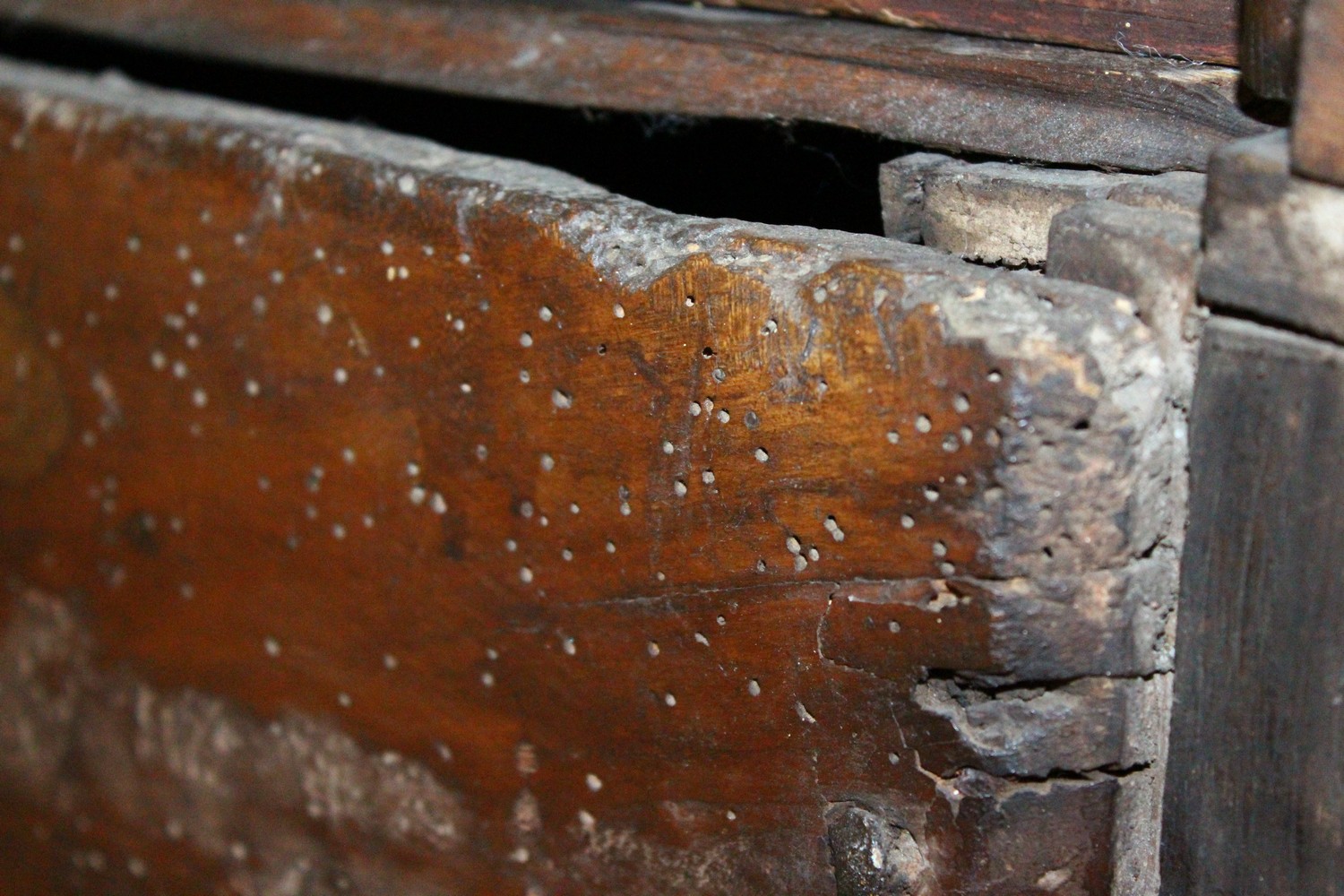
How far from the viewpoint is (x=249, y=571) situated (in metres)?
1.61

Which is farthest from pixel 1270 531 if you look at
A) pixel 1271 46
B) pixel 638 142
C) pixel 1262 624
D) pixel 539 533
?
pixel 638 142

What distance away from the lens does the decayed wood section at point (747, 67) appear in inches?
46.1

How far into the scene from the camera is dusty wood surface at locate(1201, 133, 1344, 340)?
0.93m

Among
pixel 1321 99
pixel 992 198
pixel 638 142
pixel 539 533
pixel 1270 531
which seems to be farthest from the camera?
pixel 638 142

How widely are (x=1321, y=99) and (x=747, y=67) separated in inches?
24.3

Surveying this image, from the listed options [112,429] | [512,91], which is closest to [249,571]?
[112,429]

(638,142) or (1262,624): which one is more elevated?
(638,142)

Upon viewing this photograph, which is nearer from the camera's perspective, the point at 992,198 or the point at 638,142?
the point at 992,198

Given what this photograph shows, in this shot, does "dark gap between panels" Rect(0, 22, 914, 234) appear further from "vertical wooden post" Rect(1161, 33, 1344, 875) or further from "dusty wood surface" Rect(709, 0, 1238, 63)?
"vertical wooden post" Rect(1161, 33, 1344, 875)

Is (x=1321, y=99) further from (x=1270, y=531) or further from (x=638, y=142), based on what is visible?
(x=638, y=142)

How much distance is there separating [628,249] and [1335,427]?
578 mm

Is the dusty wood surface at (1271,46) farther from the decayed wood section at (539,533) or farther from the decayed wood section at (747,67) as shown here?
the decayed wood section at (539,533)

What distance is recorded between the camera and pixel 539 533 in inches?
51.9

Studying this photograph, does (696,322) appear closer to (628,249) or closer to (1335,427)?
(628,249)
